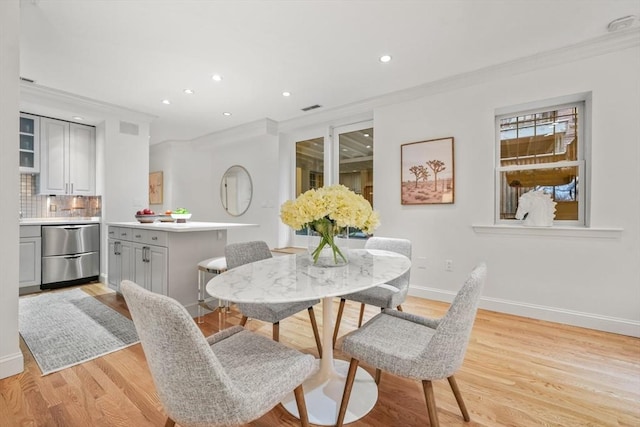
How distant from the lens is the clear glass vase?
1.58 m

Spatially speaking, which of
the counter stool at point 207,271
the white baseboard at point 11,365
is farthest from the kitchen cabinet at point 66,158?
the white baseboard at point 11,365

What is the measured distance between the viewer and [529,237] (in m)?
2.78

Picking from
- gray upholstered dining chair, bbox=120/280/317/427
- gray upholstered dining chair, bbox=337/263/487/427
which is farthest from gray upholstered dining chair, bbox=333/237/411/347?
gray upholstered dining chair, bbox=120/280/317/427

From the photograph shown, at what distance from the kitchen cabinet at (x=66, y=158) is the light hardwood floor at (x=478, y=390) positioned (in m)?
2.64

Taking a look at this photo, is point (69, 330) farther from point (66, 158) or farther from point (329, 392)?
point (66, 158)

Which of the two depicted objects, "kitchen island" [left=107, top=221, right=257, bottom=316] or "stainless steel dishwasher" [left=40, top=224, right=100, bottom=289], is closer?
"kitchen island" [left=107, top=221, right=257, bottom=316]

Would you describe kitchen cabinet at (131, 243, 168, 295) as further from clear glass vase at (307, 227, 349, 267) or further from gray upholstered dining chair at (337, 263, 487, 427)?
gray upholstered dining chair at (337, 263, 487, 427)

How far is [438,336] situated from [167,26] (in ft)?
9.19

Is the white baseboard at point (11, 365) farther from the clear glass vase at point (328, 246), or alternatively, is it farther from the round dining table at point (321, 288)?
the clear glass vase at point (328, 246)

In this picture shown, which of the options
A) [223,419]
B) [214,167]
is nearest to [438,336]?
[223,419]

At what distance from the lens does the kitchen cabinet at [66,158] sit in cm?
389

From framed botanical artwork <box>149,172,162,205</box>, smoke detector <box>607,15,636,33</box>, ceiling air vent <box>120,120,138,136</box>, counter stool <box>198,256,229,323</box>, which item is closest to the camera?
smoke detector <box>607,15,636,33</box>

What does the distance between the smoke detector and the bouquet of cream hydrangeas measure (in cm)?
250

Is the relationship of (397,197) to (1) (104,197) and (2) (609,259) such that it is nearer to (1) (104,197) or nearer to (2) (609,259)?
(2) (609,259)
